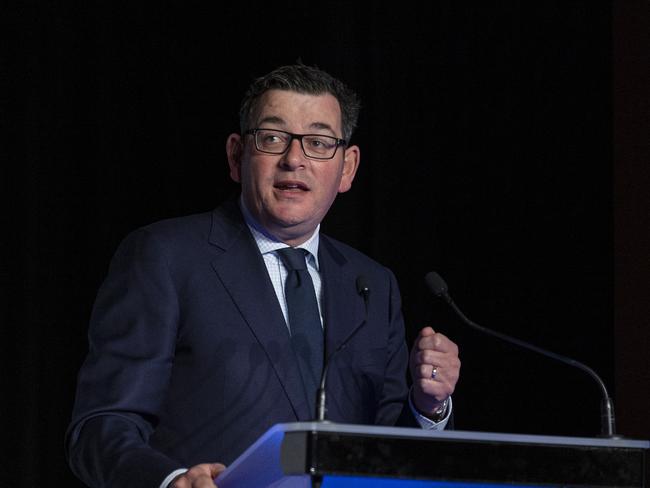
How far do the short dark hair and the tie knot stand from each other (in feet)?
1.08

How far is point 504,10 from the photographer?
369cm

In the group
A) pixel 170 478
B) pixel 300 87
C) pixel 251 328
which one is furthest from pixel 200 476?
pixel 300 87

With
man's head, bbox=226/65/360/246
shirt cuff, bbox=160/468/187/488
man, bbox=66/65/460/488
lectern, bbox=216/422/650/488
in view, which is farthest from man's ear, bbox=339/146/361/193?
lectern, bbox=216/422/650/488

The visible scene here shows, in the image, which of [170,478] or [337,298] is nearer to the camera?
[170,478]

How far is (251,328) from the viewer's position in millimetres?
2336

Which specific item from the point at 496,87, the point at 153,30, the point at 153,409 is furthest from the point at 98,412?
the point at 496,87

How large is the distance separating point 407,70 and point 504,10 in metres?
0.40

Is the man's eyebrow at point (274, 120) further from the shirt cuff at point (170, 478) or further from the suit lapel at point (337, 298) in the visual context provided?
the shirt cuff at point (170, 478)

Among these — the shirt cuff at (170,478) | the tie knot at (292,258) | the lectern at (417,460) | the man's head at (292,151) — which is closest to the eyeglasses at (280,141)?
the man's head at (292,151)

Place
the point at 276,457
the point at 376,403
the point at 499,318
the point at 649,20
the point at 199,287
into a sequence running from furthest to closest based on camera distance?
the point at 499,318 < the point at 649,20 < the point at 376,403 < the point at 199,287 < the point at 276,457

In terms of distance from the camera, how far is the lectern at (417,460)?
1.46 meters

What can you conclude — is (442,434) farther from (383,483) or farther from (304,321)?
(304,321)

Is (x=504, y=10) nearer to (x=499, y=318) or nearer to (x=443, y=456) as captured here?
(x=499, y=318)

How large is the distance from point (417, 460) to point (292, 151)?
1.14 metres
